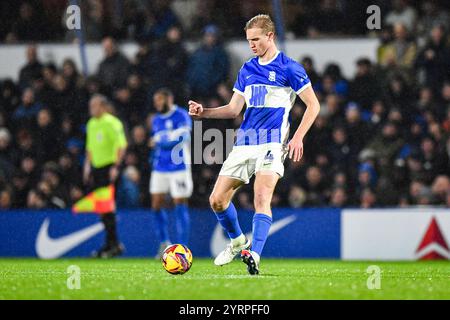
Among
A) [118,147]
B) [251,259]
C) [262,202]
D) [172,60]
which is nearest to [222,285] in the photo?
[251,259]

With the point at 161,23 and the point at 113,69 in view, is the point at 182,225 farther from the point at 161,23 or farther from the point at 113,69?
the point at 161,23

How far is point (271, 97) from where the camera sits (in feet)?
29.0

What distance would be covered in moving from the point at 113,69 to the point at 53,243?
3.44 meters

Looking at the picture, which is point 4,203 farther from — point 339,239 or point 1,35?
point 339,239

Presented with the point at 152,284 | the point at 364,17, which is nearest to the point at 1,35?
the point at 364,17

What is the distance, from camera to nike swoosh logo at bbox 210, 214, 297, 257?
45.2 ft

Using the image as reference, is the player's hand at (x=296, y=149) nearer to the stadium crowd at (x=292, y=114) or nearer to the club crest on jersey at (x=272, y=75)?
the club crest on jersey at (x=272, y=75)

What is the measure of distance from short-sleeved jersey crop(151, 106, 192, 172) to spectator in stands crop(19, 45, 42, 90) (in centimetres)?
356

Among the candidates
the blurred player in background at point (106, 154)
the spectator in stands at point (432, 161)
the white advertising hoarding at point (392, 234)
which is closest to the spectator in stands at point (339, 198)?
the white advertising hoarding at point (392, 234)

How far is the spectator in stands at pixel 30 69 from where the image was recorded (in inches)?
634

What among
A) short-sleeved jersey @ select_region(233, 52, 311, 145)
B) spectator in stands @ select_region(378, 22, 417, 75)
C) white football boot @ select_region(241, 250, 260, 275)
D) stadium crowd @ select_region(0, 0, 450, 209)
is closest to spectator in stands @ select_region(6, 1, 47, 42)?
stadium crowd @ select_region(0, 0, 450, 209)

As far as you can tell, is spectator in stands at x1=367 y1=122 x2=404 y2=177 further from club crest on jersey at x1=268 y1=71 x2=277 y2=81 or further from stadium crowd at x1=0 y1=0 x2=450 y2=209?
club crest on jersey at x1=268 y1=71 x2=277 y2=81

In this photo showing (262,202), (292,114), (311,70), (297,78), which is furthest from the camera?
(311,70)

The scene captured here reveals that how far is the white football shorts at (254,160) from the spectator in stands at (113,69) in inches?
287
